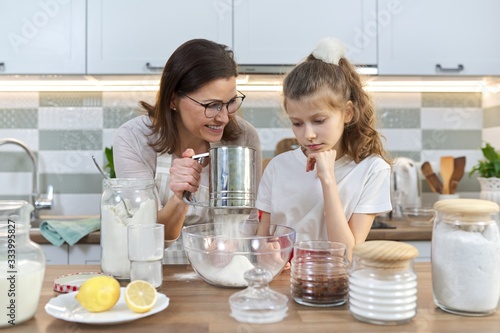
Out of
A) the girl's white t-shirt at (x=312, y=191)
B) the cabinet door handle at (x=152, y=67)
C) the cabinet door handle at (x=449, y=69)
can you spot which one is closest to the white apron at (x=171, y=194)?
the girl's white t-shirt at (x=312, y=191)

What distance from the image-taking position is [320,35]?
236 centimetres

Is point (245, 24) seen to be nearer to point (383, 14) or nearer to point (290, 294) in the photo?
point (383, 14)

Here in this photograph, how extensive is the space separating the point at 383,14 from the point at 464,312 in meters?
1.76

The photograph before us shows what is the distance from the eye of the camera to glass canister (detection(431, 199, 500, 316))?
2.80ft

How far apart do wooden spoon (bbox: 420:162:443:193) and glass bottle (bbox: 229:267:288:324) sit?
1885 millimetres

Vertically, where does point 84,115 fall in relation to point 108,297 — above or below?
above

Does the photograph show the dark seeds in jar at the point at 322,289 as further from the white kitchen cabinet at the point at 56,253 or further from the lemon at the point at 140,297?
the white kitchen cabinet at the point at 56,253

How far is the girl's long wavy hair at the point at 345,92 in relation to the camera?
1353 millimetres

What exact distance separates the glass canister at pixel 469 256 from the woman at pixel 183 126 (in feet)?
2.39

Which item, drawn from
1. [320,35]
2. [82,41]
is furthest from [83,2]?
[320,35]

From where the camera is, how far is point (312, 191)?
4.86 ft

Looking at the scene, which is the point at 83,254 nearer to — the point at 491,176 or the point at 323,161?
the point at 323,161

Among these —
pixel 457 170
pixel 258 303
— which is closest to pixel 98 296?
pixel 258 303

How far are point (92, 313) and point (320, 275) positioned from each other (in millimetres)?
387
